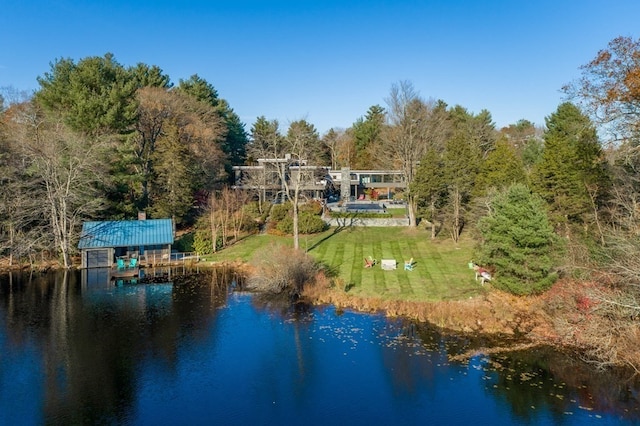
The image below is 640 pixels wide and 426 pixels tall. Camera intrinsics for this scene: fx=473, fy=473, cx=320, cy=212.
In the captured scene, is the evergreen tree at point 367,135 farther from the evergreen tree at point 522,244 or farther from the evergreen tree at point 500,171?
the evergreen tree at point 522,244

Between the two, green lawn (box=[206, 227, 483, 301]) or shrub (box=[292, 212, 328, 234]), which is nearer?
green lawn (box=[206, 227, 483, 301])

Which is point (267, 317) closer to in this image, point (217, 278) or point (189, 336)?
point (189, 336)

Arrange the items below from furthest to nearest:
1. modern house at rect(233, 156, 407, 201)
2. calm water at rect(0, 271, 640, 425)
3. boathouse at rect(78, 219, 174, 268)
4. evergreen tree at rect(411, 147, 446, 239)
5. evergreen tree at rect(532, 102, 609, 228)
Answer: modern house at rect(233, 156, 407, 201)
evergreen tree at rect(411, 147, 446, 239)
boathouse at rect(78, 219, 174, 268)
evergreen tree at rect(532, 102, 609, 228)
calm water at rect(0, 271, 640, 425)

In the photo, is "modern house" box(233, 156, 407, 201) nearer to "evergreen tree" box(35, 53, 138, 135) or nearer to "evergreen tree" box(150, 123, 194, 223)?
"evergreen tree" box(150, 123, 194, 223)

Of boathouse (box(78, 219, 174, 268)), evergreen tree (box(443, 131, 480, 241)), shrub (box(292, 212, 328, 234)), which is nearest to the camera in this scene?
boathouse (box(78, 219, 174, 268))

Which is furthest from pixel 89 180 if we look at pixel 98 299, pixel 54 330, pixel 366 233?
pixel 366 233

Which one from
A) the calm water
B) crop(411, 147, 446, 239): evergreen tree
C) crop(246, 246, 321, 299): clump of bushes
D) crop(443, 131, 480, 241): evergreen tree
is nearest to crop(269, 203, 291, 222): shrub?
crop(411, 147, 446, 239): evergreen tree

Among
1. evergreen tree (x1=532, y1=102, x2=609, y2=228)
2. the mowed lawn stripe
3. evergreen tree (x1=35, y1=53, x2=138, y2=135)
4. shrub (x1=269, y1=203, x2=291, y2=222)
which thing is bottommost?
the mowed lawn stripe
